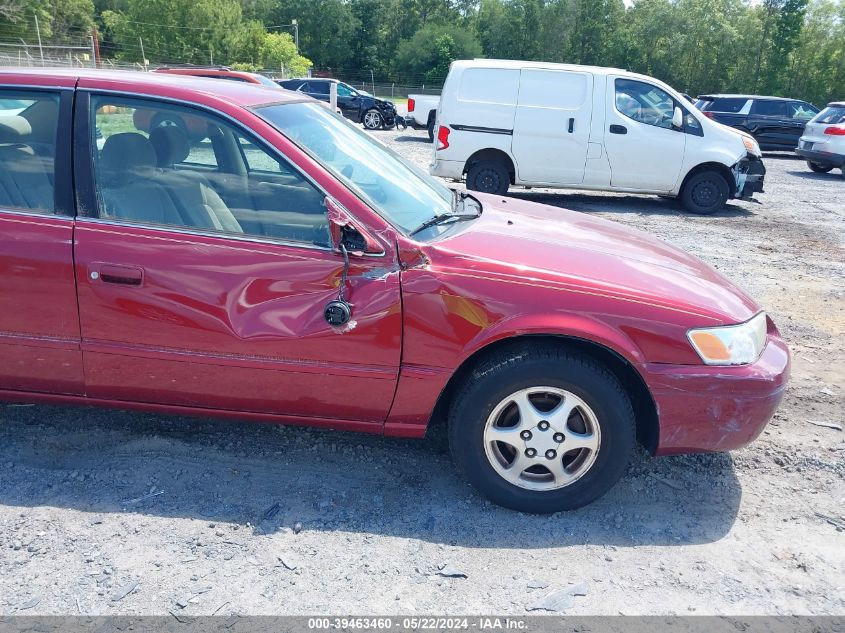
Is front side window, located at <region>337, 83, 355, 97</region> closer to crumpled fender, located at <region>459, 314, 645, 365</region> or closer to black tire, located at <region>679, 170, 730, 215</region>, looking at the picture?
black tire, located at <region>679, 170, 730, 215</region>

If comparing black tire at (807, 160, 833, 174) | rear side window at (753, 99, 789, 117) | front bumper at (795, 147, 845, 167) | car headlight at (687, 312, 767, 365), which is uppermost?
rear side window at (753, 99, 789, 117)

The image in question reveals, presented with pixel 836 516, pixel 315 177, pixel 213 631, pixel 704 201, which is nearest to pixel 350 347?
pixel 315 177

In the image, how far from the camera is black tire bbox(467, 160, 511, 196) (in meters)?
11.1

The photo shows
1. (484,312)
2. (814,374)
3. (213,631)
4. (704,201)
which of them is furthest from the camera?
(704,201)

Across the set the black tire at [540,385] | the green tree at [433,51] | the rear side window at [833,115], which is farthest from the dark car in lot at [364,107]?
the green tree at [433,51]

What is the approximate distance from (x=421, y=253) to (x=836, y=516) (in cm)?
224

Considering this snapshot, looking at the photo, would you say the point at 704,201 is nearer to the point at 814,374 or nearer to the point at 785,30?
the point at 814,374

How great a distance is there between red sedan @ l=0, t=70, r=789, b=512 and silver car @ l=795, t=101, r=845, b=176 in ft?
50.9

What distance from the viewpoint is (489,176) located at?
1113 centimetres

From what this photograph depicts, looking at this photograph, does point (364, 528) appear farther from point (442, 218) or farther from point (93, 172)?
point (93, 172)

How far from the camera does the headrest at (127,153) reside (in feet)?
10.5

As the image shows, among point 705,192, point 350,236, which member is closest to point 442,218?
point 350,236

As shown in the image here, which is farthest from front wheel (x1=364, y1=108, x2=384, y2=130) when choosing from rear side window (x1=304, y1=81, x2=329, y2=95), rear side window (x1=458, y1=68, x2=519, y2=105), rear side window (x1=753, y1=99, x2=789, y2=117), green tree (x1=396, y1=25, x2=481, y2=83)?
green tree (x1=396, y1=25, x2=481, y2=83)

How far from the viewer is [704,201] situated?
11.0m
